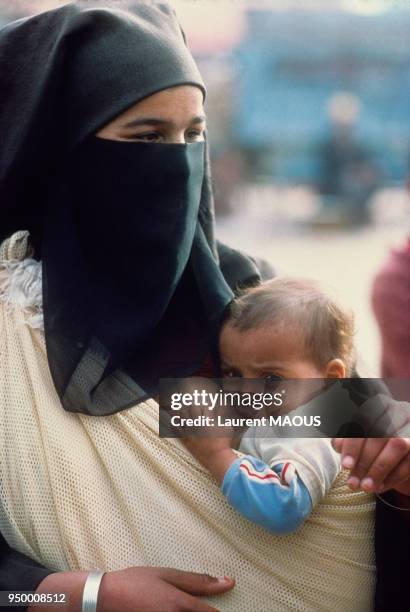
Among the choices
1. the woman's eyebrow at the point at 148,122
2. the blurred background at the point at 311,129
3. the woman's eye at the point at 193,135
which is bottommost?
the blurred background at the point at 311,129

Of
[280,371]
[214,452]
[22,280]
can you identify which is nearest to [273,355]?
[280,371]

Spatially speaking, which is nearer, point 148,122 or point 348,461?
point 348,461

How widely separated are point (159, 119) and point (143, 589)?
30.0 inches

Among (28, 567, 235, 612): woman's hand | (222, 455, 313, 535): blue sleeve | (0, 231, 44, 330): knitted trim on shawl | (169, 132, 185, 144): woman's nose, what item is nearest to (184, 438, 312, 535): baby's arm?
(222, 455, 313, 535): blue sleeve

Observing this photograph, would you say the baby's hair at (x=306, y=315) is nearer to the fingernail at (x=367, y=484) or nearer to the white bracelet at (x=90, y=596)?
the fingernail at (x=367, y=484)

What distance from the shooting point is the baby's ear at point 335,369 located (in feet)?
4.83

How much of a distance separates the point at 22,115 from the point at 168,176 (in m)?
0.26

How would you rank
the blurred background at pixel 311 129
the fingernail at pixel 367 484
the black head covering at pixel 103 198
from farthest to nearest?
the blurred background at pixel 311 129 → the black head covering at pixel 103 198 → the fingernail at pixel 367 484

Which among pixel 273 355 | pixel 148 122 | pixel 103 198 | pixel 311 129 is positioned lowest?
pixel 311 129

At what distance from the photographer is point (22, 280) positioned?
147 centimetres

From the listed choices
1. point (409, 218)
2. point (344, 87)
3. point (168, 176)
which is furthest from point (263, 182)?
point (168, 176)

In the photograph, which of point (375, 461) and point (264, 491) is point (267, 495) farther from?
point (375, 461)

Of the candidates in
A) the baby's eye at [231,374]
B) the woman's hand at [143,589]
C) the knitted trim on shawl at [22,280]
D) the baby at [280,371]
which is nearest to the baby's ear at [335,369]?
the baby at [280,371]

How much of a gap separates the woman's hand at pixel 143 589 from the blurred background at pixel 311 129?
0.53 metres
